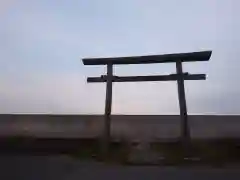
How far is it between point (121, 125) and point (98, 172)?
2.21m

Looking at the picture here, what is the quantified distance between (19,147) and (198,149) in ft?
7.19

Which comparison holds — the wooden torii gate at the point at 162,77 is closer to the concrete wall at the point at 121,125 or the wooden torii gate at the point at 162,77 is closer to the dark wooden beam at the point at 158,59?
the dark wooden beam at the point at 158,59

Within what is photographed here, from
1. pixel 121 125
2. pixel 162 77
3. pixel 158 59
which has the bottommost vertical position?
pixel 121 125

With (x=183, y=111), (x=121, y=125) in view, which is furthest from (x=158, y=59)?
(x=121, y=125)

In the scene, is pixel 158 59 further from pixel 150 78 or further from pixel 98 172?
pixel 98 172

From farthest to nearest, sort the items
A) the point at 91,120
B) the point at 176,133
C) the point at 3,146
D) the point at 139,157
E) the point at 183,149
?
the point at 91,120
the point at 176,133
the point at 3,146
the point at 139,157
the point at 183,149

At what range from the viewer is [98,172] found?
300 centimetres

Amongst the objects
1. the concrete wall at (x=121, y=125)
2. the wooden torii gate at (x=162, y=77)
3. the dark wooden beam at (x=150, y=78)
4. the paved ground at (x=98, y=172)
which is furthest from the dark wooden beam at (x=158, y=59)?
the concrete wall at (x=121, y=125)

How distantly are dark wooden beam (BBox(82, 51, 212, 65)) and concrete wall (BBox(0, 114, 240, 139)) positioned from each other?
1.52 meters

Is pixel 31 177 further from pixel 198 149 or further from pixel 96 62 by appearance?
pixel 198 149

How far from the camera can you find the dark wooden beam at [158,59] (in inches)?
127

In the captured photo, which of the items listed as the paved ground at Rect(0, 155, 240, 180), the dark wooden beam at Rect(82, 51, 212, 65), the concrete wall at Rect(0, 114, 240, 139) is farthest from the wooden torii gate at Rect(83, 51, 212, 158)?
the concrete wall at Rect(0, 114, 240, 139)

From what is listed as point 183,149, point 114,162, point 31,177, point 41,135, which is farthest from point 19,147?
point 183,149

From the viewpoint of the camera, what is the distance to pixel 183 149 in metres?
3.13
